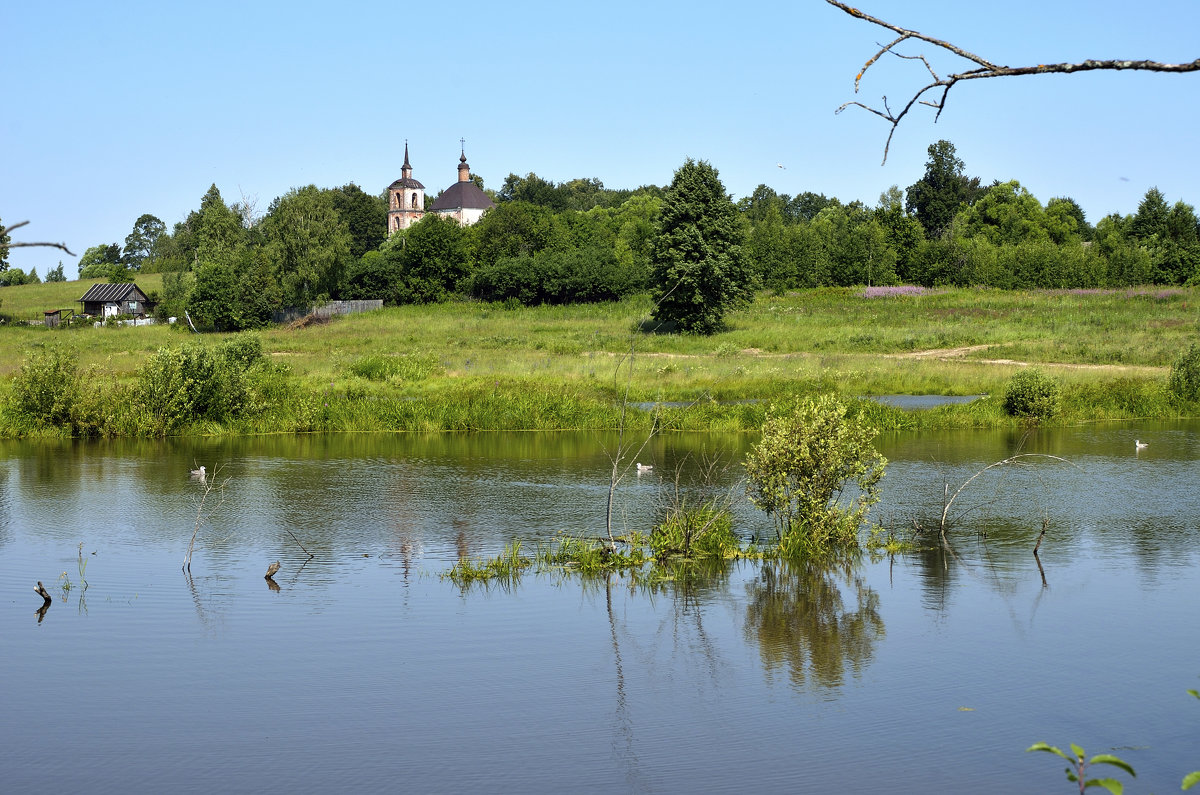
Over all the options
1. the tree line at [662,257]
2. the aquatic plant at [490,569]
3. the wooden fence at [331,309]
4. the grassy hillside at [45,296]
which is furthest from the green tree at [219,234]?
the aquatic plant at [490,569]

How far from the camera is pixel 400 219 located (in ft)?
458

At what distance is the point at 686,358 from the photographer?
46781mm

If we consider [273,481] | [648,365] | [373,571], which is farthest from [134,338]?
[373,571]

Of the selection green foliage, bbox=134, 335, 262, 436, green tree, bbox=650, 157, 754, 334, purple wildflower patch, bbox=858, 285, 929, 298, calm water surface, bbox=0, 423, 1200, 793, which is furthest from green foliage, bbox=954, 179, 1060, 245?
calm water surface, bbox=0, 423, 1200, 793

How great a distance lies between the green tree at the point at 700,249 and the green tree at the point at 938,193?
61320 mm

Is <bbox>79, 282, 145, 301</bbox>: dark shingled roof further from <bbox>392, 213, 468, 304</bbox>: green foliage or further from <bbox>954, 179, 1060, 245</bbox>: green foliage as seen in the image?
<bbox>954, 179, 1060, 245</bbox>: green foliage

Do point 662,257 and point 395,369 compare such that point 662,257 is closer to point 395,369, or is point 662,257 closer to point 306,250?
point 395,369

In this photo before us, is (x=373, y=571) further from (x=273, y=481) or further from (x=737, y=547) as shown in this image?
(x=273, y=481)

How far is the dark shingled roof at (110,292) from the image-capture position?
96312mm

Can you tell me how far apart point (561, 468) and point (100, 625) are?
12.1 metres

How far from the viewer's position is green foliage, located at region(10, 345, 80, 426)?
92.5 feet

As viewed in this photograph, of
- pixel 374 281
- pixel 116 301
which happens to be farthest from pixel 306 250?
pixel 116 301

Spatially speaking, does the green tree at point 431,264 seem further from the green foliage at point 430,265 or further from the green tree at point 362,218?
the green tree at point 362,218

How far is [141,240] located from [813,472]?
17568cm
